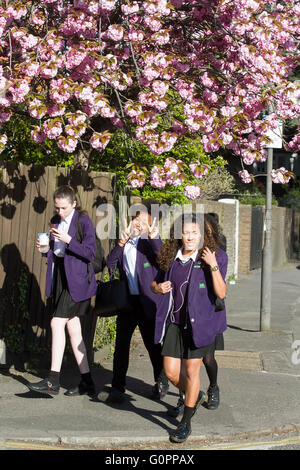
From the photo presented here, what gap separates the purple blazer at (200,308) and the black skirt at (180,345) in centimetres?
7

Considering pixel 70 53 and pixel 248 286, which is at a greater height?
pixel 70 53

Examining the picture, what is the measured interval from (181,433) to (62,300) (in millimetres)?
1826

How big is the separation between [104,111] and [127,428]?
3.00 m

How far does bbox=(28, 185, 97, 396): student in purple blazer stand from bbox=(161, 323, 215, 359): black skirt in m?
1.25

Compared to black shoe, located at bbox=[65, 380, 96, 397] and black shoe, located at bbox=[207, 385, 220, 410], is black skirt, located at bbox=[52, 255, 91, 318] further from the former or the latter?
black shoe, located at bbox=[207, 385, 220, 410]

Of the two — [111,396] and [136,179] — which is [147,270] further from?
[111,396]

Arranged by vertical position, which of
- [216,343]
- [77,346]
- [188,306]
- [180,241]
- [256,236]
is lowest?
[77,346]

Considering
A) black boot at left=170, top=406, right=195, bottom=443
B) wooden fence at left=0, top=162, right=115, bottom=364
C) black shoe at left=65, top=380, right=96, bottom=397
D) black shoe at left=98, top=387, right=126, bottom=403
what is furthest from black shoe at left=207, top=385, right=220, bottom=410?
wooden fence at left=0, top=162, right=115, bottom=364

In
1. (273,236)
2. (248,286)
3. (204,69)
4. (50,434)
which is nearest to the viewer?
(50,434)

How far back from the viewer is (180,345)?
6.19 m

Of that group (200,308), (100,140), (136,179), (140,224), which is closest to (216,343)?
(200,308)

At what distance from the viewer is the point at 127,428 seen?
245 inches

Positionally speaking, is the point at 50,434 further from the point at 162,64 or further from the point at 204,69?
the point at 204,69
